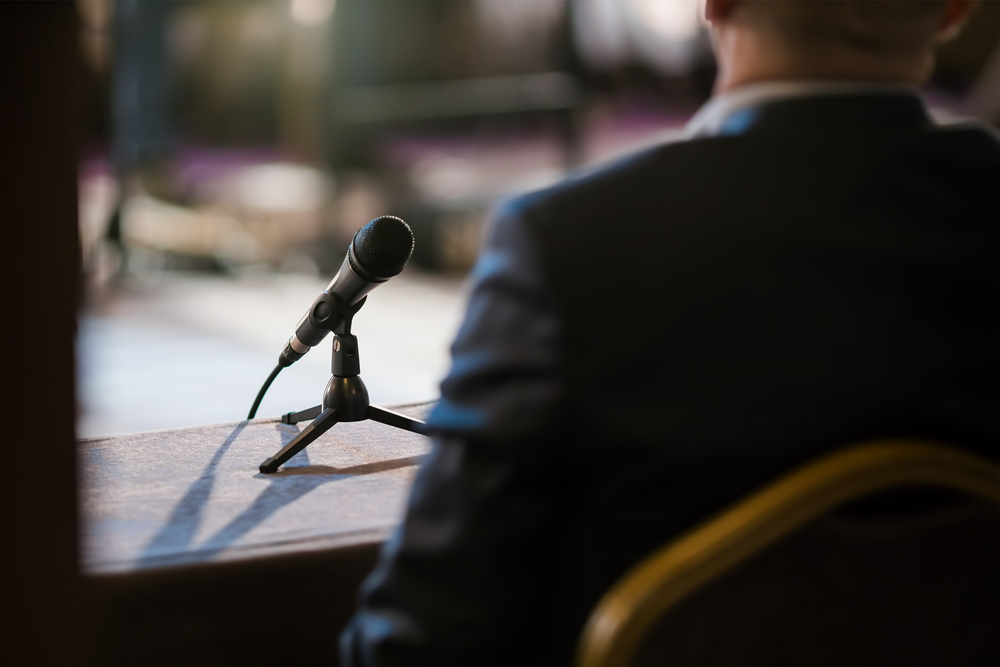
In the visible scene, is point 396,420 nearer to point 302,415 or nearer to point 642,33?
point 302,415

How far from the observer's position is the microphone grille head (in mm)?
988

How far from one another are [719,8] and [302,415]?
2.40 ft

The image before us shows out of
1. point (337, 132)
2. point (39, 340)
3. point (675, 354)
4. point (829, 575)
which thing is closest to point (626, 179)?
point (675, 354)

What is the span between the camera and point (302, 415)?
1.21 m

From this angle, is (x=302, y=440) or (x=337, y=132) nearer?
(x=302, y=440)

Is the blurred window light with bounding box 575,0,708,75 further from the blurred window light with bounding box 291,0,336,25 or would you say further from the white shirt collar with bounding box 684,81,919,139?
the white shirt collar with bounding box 684,81,919,139

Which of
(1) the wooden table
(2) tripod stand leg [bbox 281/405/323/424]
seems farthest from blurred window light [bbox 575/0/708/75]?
(1) the wooden table

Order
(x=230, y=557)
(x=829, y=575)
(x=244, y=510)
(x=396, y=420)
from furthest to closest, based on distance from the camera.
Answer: (x=396, y=420) < (x=244, y=510) < (x=230, y=557) < (x=829, y=575)

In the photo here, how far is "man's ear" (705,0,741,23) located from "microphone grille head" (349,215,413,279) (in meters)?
0.40

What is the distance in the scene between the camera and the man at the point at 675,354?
22.5 inches

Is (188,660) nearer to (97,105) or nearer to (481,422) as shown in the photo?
(481,422)

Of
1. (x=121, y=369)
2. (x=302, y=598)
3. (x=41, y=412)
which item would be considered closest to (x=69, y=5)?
(x=41, y=412)

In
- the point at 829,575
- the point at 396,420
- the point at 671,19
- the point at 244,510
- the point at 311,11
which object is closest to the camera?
the point at 829,575

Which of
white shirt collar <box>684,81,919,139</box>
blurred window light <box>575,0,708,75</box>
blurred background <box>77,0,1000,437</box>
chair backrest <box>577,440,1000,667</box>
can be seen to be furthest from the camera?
blurred window light <box>575,0,708,75</box>
